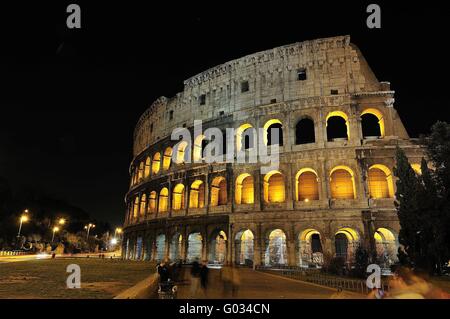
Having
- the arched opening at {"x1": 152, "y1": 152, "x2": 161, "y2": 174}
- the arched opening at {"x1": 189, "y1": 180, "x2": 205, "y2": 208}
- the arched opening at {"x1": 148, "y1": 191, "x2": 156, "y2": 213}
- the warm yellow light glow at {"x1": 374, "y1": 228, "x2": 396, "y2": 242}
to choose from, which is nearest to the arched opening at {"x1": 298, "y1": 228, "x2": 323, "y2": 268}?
the warm yellow light glow at {"x1": 374, "y1": 228, "x2": 396, "y2": 242}

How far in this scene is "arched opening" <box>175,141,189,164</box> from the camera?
27462mm

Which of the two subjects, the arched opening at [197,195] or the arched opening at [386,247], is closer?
the arched opening at [386,247]

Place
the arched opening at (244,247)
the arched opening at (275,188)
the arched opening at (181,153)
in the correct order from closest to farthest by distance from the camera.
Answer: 1. the arched opening at (244,247)
2. the arched opening at (275,188)
3. the arched opening at (181,153)

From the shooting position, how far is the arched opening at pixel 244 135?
77.9 feet

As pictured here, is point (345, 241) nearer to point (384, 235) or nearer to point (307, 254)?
point (384, 235)

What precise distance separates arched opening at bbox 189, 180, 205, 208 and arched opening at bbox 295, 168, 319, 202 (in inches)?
319

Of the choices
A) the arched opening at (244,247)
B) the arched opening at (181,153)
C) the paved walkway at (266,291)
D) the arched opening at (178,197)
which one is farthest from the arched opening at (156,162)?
the paved walkway at (266,291)

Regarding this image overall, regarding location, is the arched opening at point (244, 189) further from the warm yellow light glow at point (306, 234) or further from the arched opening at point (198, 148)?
the arched opening at point (198, 148)

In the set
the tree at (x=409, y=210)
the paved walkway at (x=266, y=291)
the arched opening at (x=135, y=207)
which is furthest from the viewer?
the arched opening at (x=135, y=207)

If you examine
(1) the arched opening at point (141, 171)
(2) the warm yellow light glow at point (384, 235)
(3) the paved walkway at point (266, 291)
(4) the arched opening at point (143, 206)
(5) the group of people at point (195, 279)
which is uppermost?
(1) the arched opening at point (141, 171)

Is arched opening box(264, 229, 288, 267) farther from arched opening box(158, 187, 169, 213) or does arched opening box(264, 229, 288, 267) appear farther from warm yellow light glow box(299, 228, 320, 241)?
arched opening box(158, 187, 169, 213)

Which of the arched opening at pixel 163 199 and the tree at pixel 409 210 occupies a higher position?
the arched opening at pixel 163 199

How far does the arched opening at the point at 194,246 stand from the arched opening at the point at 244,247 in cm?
343
